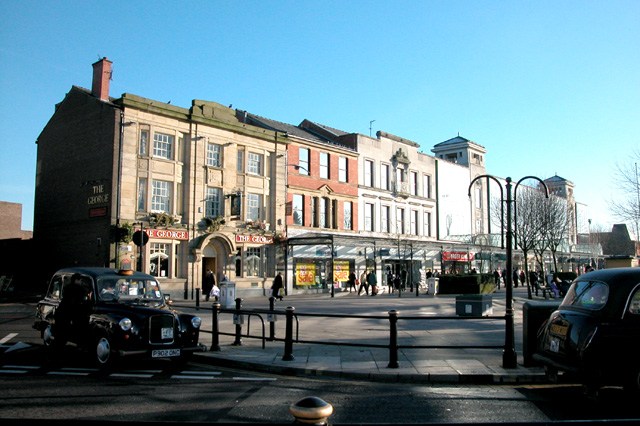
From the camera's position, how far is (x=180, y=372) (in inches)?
372

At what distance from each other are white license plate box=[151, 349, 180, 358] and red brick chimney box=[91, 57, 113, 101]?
24.0 m

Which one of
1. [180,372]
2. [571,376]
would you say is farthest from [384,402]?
[180,372]

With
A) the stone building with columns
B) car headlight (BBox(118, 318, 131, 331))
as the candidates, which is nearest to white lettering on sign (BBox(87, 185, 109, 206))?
the stone building with columns

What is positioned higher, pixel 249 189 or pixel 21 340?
pixel 249 189

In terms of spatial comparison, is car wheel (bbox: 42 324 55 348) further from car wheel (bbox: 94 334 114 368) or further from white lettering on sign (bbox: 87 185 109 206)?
white lettering on sign (bbox: 87 185 109 206)

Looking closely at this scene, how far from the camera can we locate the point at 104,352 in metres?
9.42

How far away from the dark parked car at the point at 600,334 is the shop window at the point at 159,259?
948 inches

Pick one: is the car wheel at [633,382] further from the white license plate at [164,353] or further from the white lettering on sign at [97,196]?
the white lettering on sign at [97,196]

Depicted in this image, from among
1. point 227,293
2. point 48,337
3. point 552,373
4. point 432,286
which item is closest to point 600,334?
point 552,373

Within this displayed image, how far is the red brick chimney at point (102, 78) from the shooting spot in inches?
1168

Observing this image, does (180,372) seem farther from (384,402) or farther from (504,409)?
(504,409)

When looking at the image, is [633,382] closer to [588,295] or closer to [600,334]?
[600,334]

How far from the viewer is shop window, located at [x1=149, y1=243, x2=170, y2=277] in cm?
2854

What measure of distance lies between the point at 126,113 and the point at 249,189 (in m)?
9.29
